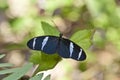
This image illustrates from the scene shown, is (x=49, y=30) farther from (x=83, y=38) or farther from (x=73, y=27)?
(x=73, y=27)

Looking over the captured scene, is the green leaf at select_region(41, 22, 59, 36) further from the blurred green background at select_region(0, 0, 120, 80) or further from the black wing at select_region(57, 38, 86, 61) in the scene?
the blurred green background at select_region(0, 0, 120, 80)

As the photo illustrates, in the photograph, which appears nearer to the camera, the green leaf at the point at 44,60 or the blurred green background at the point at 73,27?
the green leaf at the point at 44,60

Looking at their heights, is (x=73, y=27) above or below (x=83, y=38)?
below

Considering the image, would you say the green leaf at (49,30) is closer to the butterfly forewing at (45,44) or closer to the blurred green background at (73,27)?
the butterfly forewing at (45,44)

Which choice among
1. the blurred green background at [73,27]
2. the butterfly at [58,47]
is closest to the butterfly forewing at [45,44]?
the butterfly at [58,47]

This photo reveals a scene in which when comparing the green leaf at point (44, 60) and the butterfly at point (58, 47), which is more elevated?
A: the butterfly at point (58, 47)

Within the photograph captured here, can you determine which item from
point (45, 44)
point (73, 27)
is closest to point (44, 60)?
point (45, 44)

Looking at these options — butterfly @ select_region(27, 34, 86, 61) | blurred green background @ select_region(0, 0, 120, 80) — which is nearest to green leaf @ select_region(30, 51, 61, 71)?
butterfly @ select_region(27, 34, 86, 61)
